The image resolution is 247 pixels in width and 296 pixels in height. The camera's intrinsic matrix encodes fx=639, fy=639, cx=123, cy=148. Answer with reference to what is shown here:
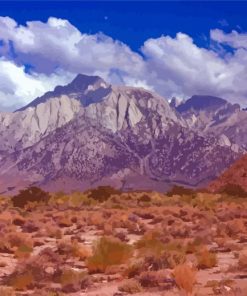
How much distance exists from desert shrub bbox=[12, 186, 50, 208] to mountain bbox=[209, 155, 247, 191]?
82.3 ft

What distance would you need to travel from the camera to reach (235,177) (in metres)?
78.2

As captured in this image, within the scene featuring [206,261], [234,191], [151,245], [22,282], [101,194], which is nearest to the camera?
[22,282]

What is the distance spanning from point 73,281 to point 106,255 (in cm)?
336

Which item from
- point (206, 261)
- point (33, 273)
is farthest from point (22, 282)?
point (206, 261)

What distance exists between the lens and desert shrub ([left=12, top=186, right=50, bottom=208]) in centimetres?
5608

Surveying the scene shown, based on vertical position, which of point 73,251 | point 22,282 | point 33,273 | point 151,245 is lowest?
point 22,282

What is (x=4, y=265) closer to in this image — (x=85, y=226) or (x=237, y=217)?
(x=85, y=226)

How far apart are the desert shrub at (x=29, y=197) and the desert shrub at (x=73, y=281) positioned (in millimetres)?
38369

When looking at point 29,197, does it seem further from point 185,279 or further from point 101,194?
point 185,279

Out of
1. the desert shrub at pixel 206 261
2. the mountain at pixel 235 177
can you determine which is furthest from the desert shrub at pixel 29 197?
the desert shrub at pixel 206 261

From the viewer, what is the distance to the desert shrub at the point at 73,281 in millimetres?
16209

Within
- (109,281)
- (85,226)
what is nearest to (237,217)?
(85,226)

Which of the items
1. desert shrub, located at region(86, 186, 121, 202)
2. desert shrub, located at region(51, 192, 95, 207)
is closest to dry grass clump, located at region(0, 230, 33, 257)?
desert shrub, located at region(51, 192, 95, 207)

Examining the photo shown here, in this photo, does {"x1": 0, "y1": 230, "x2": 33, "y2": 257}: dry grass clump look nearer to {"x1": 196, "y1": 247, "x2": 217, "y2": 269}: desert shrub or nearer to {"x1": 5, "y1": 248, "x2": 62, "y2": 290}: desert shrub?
{"x1": 5, "y1": 248, "x2": 62, "y2": 290}: desert shrub
